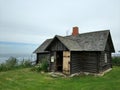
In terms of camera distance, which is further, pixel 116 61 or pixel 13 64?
pixel 116 61

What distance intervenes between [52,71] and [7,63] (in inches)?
321

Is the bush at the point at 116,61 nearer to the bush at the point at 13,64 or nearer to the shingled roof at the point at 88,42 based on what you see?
the shingled roof at the point at 88,42

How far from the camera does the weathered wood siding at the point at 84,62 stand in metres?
17.1

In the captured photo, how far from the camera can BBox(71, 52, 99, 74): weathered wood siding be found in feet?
56.0

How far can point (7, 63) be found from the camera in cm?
2216

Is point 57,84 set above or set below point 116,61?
below

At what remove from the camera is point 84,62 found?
18.3m

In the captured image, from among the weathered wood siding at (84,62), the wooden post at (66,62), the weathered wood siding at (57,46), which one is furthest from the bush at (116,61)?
the weathered wood siding at (57,46)

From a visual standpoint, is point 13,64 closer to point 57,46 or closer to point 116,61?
point 57,46

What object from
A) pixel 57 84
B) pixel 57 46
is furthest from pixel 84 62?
pixel 57 84

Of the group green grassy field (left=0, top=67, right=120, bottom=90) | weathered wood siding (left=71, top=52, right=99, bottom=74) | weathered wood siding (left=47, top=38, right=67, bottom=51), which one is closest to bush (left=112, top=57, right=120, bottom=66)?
weathered wood siding (left=71, top=52, right=99, bottom=74)

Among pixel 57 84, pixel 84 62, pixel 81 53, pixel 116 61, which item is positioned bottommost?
pixel 57 84

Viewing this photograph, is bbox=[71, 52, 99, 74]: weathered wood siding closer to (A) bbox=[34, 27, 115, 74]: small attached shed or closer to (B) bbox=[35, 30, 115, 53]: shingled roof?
(A) bbox=[34, 27, 115, 74]: small attached shed

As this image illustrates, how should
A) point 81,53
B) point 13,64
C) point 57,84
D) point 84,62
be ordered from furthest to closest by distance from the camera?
point 13,64 < point 81,53 < point 84,62 < point 57,84
